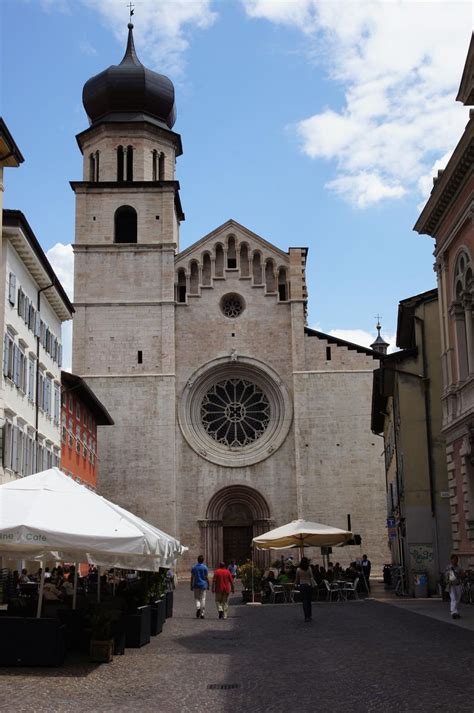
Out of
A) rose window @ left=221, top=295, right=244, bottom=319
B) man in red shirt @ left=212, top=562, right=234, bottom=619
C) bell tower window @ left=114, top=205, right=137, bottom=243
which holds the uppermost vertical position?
bell tower window @ left=114, top=205, right=137, bottom=243

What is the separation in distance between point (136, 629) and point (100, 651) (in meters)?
2.16

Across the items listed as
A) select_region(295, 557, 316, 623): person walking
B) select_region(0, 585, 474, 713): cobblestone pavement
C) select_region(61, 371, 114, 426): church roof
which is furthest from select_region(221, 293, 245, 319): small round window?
select_region(0, 585, 474, 713): cobblestone pavement

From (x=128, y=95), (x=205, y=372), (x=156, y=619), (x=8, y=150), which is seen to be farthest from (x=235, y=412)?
(x=156, y=619)

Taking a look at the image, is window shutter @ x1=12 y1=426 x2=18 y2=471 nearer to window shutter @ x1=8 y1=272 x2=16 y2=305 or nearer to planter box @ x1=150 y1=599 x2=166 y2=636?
window shutter @ x1=8 y1=272 x2=16 y2=305

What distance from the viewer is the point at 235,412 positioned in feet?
151

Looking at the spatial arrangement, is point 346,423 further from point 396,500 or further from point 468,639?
point 468,639

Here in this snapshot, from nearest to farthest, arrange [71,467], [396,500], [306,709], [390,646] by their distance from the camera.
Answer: [306,709] < [390,646] < [396,500] < [71,467]

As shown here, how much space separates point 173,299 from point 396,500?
54.6ft

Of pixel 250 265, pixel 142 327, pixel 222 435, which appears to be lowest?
pixel 222 435

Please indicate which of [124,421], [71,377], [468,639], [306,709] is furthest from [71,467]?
[306,709]

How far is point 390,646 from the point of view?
14336 millimetres

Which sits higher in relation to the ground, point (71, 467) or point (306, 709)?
point (71, 467)

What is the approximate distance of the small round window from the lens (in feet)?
153

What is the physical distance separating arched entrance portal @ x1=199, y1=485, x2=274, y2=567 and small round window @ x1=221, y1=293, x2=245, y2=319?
836 centimetres
